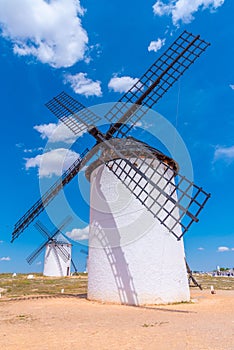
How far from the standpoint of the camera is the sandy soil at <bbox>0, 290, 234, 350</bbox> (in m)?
5.76

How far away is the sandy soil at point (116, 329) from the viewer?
576 cm

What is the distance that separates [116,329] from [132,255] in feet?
17.5

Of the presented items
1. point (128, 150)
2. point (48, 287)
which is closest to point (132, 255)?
point (128, 150)

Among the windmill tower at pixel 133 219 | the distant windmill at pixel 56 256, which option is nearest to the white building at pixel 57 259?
the distant windmill at pixel 56 256

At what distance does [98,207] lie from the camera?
1425 centimetres

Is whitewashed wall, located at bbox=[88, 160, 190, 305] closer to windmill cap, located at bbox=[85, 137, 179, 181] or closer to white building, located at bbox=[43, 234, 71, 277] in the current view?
windmill cap, located at bbox=[85, 137, 179, 181]

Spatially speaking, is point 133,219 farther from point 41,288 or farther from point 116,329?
point 41,288

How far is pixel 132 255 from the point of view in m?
12.5

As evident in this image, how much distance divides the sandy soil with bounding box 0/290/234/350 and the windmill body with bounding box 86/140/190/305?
4.66ft

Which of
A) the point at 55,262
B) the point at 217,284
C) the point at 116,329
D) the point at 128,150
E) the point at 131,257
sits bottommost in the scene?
the point at 217,284

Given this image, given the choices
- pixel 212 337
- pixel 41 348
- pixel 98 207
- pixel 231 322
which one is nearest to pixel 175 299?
pixel 231 322

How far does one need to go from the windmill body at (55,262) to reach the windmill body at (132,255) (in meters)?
28.2

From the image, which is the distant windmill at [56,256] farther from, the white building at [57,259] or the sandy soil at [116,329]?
the sandy soil at [116,329]

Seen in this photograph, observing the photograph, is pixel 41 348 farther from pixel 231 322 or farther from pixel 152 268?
pixel 152 268
